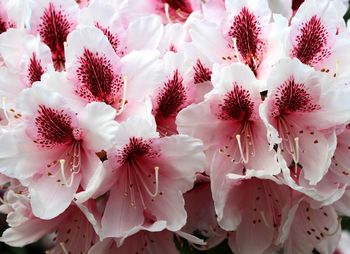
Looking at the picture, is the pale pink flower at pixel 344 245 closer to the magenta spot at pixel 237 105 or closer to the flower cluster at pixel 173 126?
the flower cluster at pixel 173 126

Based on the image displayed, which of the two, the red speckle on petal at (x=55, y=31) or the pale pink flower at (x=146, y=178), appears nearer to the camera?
the pale pink flower at (x=146, y=178)

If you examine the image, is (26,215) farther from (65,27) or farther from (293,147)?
(293,147)

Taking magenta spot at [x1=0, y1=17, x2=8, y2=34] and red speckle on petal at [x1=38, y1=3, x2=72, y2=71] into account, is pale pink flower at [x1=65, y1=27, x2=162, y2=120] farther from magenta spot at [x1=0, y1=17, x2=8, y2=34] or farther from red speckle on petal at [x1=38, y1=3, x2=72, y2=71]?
magenta spot at [x1=0, y1=17, x2=8, y2=34]

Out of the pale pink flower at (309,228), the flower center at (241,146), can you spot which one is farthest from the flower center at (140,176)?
the pale pink flower at (309,228)

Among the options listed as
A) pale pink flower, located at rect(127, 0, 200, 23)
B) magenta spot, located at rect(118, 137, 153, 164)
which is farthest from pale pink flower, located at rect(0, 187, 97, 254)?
pale pink flower, located at rect(127, 0, 200, 23)

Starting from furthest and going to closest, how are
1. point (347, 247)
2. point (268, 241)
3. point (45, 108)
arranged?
point (347, 247), point (268, 241), point (45, 108)

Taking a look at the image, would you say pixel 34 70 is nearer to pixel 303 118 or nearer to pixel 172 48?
pixel 172 48

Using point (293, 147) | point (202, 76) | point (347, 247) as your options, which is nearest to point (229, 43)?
point (202, 76)
